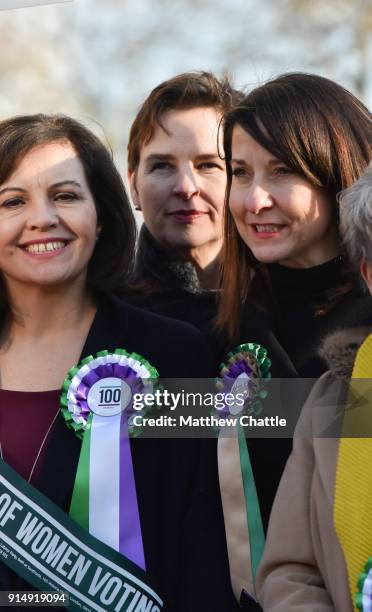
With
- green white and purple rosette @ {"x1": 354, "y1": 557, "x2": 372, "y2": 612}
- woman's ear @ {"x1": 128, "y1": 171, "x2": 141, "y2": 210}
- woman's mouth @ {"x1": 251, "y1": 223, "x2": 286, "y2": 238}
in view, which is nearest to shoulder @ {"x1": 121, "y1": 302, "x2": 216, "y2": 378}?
woman's mouth @ {"x1": 251, "y1": 223, "x2": 286, "y2": 238}

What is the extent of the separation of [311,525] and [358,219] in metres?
0.56

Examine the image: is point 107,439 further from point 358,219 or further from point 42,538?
point 358,219

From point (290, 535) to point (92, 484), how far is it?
0.47 meters

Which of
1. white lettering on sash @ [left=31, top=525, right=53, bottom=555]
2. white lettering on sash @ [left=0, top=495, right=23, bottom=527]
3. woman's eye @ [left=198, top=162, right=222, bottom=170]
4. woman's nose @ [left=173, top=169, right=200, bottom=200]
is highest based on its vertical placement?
woman's eye @ [left=198, top=162, right=222, bottom=170]

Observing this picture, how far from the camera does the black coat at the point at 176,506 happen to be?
2227 millimetres

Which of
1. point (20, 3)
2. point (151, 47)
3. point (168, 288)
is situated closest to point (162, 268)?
point (168, 288)

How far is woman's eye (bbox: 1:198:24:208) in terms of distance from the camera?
2.37 meters

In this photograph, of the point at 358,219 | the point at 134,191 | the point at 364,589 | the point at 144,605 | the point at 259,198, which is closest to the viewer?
the point at 364,589

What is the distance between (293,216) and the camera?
2.32m

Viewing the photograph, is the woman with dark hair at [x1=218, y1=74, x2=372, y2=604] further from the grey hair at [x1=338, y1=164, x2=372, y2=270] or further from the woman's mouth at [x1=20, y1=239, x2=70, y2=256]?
the woman's mouth at [x1=20, y1=239, x2=70, y2=256]

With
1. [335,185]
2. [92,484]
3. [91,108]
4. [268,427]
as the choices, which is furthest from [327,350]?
[91,108]

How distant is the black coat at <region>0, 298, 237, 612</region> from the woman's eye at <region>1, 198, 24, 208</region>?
452mm

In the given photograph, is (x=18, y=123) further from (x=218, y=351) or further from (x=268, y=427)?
(x=268, y=427)

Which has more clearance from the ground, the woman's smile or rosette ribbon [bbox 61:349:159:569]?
the woman's smile
